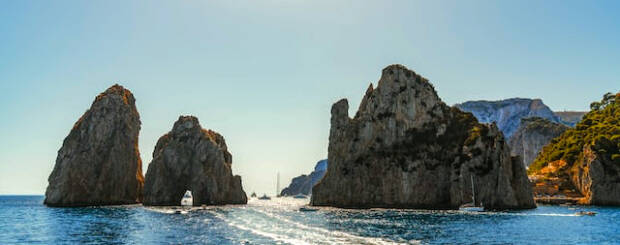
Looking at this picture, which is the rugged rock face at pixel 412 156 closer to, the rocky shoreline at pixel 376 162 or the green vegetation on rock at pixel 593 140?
the rocky shoreline at pixel 376 162

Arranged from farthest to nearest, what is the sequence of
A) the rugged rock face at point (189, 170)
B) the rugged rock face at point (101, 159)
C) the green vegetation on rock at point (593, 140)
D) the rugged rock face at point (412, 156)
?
the rugged rock face at point (189, 170) < the green vegetation on rock at point (593, 140) < the rugged rock face at point (101, 159) < the rugged rock face at point (412, 156)

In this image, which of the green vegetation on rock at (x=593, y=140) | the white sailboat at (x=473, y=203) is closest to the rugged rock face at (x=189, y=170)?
the white sailboat at (x=473, y=203)

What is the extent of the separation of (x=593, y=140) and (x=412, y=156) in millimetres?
55793

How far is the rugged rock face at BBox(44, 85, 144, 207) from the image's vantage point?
120 metres

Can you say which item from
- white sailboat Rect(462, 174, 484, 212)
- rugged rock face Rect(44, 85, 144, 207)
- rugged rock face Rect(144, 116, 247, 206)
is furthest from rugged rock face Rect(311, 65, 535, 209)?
rugged rock face Rect(44, 85, 144, 207)

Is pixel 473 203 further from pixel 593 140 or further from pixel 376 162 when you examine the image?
pixel 593 140

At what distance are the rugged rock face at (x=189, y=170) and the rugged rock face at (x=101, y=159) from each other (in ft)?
24.2

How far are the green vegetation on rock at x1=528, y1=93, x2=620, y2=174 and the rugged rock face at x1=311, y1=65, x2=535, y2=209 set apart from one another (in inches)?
1400

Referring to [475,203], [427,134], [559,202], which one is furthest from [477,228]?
[559,202]

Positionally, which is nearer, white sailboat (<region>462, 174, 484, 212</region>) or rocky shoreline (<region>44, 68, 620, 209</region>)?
white sailboat (<region>462, 174, 484, 212</region>)

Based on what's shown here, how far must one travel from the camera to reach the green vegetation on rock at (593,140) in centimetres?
12562

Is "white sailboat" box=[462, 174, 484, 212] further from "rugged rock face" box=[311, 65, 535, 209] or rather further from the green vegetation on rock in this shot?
the green vegetation on rock

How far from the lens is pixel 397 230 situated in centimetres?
5609

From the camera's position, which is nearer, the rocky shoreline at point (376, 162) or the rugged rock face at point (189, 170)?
the rocky shoreline at point (376, 162)
